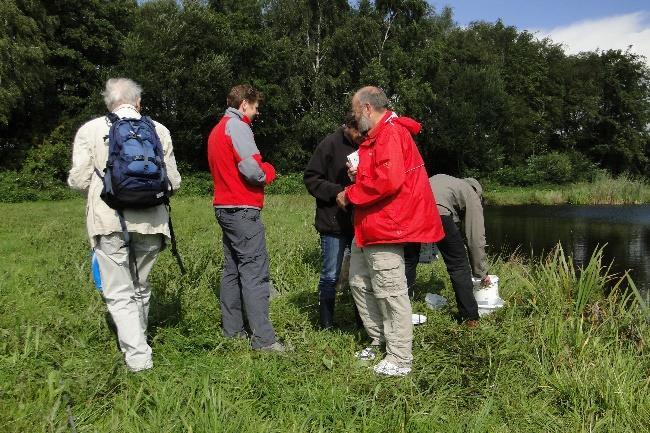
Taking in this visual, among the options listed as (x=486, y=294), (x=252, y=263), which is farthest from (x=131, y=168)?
(x=486, y=294)

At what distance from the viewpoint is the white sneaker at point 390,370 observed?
3.53 meters

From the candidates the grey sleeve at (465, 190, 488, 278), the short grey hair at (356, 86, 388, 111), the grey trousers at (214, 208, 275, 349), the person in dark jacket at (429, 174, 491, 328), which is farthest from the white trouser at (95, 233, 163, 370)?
the grey sleeve at (465, 190, 488, 278)

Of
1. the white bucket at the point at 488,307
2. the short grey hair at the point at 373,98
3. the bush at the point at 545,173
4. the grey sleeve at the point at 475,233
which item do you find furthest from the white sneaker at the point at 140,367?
the bush at the point at 545,173

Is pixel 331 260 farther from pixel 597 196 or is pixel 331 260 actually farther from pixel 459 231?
pixel 597 196

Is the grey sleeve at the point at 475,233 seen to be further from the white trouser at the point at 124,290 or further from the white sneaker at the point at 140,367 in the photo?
the white sneaker at the point at 140,367

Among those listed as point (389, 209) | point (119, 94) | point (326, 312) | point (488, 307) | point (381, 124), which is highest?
point (119, 94)

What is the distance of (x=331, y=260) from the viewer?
444cm

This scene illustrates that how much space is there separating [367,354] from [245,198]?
4.59 feet

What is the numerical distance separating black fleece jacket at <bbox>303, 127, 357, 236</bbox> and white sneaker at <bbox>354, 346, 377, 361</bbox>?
3.12 feet

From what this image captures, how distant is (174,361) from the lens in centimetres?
358

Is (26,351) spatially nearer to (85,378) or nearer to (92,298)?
(85,378)

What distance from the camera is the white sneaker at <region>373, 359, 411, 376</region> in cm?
353

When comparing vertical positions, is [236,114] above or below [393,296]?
above

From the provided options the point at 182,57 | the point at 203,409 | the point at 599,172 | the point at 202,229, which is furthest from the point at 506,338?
the point at 599,172
